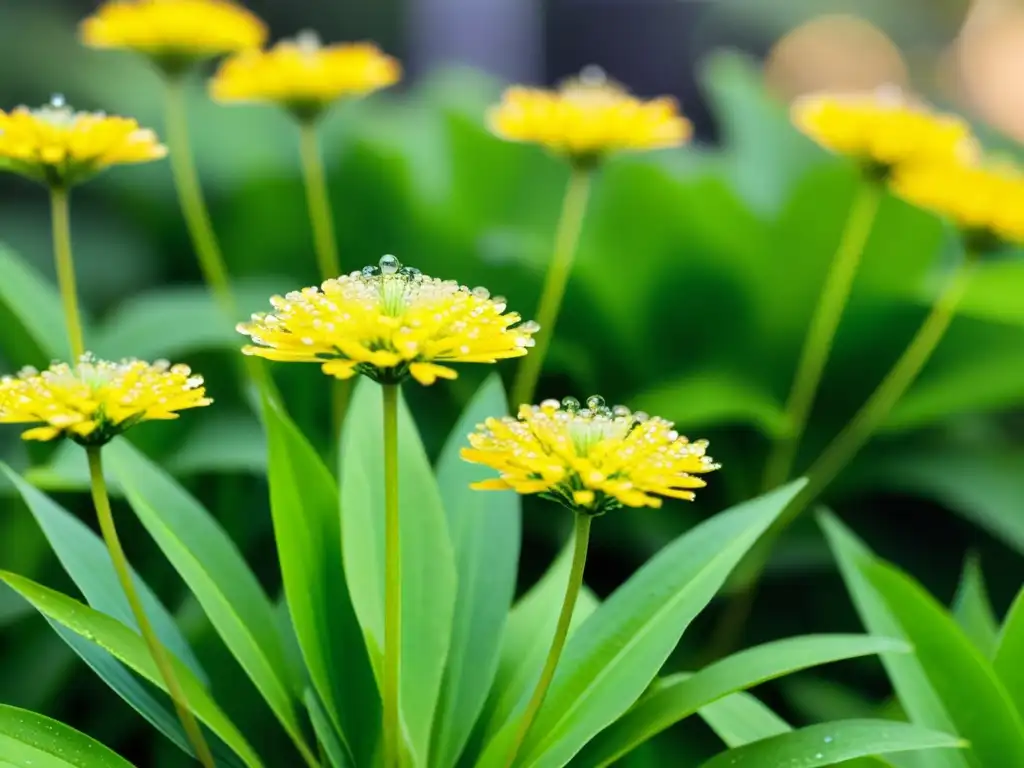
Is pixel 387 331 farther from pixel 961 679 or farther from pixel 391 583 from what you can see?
pixel 961 679

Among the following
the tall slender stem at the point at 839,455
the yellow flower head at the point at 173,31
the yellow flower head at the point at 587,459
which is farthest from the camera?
the tall slender stem at the point at 839,455

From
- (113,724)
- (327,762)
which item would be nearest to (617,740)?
(327,762)

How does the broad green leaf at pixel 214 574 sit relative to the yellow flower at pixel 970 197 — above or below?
below

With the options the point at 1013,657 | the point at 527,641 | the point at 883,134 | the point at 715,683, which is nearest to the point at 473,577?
the point at 527,641

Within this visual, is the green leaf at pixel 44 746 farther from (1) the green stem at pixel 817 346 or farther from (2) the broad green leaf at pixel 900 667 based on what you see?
(1) the green stem at pixel 817 346

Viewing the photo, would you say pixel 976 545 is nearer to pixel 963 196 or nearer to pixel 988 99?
pixel 963 196

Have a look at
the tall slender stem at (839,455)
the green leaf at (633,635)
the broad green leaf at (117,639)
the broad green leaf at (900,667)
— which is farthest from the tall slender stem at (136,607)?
the tall slender stem at (839,455)

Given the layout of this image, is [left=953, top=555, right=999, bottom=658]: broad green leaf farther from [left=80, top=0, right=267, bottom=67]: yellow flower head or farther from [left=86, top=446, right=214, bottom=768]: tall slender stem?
[left=80, top=0, right=267, bottom=67]: yellow flower head

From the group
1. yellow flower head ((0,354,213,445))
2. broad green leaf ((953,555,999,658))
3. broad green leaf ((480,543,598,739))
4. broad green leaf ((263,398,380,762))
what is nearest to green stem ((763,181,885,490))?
broad green leaf ((953,555,999,658))
